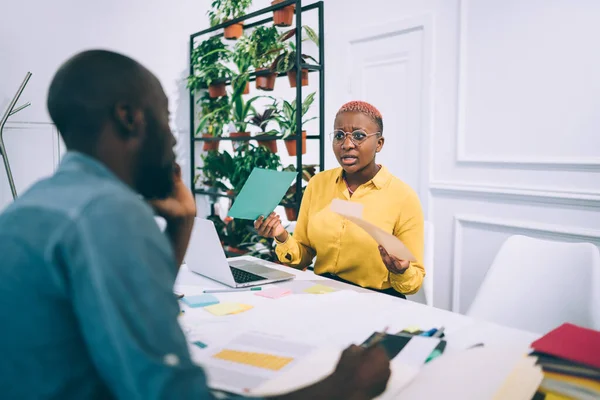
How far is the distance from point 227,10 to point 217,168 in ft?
3.92

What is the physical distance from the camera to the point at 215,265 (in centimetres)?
165

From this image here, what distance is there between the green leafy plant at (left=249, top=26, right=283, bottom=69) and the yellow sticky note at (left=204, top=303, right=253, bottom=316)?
2.38 metres

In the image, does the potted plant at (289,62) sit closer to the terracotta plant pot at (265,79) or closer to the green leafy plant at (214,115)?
the terracotta plant pot at (265,79)

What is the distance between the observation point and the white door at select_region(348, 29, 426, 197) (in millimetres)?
3068

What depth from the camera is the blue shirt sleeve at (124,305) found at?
20.7 inches

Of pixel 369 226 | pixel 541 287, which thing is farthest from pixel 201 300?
pixel 541 287

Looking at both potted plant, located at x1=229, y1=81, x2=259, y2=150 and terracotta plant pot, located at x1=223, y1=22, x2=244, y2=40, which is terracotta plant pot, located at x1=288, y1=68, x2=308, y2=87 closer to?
potted plant, located at x1=229, y1=81, x2=259, y2=150

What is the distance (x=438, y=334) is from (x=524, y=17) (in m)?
2.02

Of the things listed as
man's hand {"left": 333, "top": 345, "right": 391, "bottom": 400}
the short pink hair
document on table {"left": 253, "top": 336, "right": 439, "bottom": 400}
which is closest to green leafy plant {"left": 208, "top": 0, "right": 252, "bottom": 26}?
the short pink hair

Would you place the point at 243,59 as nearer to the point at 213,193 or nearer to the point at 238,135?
the point at 238,135

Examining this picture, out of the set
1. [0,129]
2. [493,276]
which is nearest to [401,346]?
[493,276]

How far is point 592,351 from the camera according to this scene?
1.00m

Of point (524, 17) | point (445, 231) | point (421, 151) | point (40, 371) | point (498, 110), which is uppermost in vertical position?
point (524, 17)

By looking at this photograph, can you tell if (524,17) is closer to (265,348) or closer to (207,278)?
(207,278)
